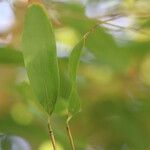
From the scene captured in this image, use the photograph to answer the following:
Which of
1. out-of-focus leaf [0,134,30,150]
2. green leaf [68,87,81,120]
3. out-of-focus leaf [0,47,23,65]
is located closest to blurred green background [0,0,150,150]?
out-of-focus leaf [0,134,30,150]

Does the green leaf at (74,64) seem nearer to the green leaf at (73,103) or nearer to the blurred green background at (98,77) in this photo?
the green leaf at (73,103)

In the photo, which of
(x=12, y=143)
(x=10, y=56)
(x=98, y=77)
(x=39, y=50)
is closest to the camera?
(x=39, y=50)

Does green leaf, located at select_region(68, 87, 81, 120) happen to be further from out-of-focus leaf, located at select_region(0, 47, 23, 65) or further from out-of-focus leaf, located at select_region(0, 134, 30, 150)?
out-of-focus leaf, located at select_region(0, 134, 30, 150)

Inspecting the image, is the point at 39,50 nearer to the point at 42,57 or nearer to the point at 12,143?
the point at 42,57

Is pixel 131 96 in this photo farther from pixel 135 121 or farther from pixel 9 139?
pixel 9 139

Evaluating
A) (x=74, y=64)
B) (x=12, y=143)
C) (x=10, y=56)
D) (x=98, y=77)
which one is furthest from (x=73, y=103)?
(x=98, y=77)

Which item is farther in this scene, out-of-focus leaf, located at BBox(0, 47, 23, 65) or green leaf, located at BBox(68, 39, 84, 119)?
out-of-focus leaf, located at BBox(0, 47, 23, 65)
